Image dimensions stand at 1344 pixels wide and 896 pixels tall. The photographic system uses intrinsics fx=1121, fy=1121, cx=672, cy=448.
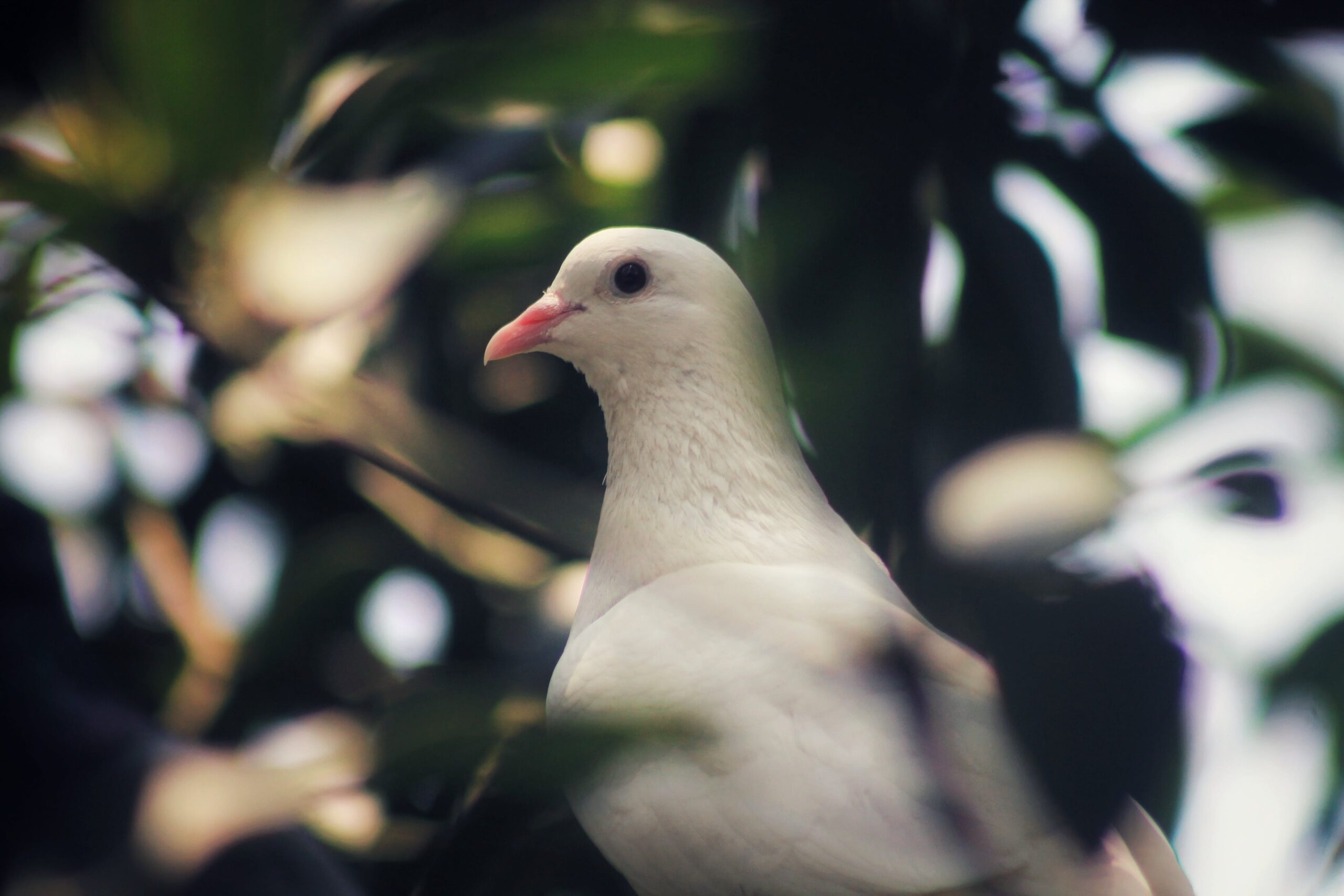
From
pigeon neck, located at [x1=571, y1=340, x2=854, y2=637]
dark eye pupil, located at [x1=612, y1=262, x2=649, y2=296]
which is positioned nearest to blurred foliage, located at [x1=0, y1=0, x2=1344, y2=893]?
pigeon neck, located at [x1=571, y1=340, x2=854, y2=637]

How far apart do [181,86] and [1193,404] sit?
0.53 m

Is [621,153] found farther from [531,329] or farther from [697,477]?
[697,477]

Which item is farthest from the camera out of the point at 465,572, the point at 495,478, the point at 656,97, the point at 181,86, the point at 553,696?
the point at 465,572

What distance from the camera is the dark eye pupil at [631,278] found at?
1575 millimetres

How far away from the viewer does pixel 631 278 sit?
1593mm

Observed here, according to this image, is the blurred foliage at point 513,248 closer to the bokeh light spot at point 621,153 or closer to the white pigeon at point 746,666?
the white pigeon at point 746,666

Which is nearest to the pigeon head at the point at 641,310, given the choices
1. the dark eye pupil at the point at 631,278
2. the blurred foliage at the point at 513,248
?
the dark eye pupil at the point at 631,278

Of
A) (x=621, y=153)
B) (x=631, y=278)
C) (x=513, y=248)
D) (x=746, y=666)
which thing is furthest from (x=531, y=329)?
(x=746, y=666)

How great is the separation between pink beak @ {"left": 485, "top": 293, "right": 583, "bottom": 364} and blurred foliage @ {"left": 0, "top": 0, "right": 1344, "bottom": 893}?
468mm

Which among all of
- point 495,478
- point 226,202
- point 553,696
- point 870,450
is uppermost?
point 226,202

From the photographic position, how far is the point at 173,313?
593mm

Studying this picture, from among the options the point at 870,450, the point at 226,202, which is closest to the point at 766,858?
the point at 870,450

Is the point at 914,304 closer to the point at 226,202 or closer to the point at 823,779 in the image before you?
the point at 226,202

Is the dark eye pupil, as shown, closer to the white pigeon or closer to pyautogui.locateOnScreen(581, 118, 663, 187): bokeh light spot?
the white pigeon
